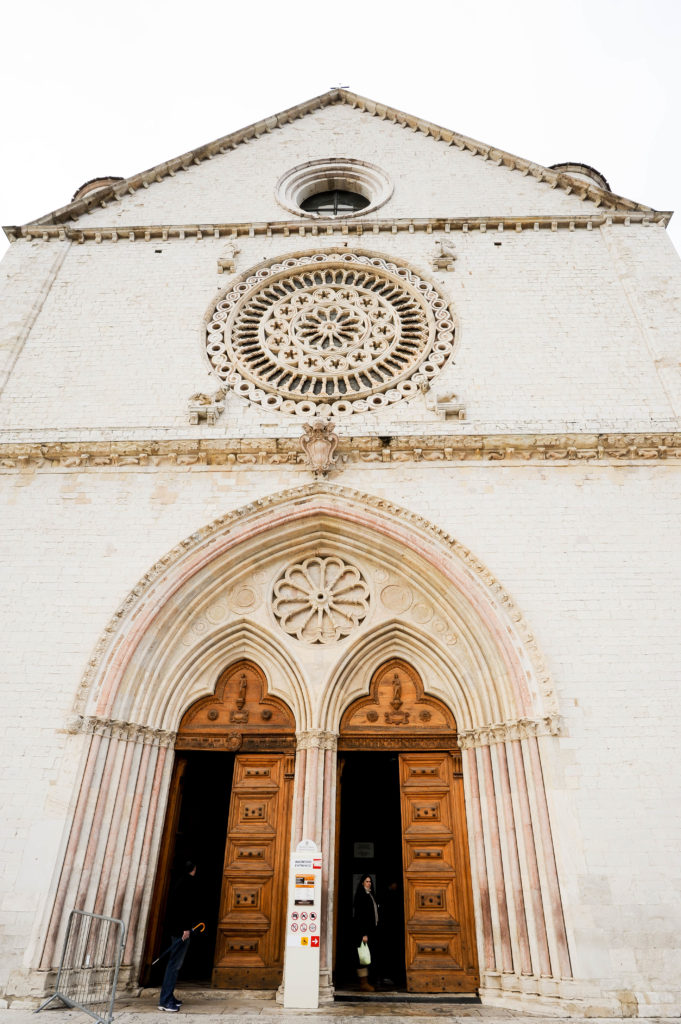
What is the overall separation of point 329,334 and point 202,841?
23.9ft

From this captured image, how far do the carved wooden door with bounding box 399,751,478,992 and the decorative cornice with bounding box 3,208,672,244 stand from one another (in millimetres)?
8118

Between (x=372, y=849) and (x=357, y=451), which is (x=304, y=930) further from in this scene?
(x=372, y=849)

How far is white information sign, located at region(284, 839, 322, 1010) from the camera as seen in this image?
559cm

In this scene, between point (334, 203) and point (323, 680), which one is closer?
point (323, 680)

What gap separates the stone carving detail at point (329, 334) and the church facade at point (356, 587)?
2.3 inches

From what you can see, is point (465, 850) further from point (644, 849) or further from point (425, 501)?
point (425, 501)

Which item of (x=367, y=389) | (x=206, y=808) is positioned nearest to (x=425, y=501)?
(x=367, y=389)

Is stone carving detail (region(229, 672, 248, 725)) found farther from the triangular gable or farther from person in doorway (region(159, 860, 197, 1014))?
the triangular gable

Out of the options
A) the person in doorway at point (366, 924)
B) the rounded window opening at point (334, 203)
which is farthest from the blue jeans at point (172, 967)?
the rounded window opening at point (334, 203)

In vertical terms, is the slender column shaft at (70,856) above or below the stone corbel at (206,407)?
below

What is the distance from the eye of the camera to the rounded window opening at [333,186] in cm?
1199

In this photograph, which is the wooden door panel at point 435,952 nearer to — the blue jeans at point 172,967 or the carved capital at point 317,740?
the carved capital at point 317,740

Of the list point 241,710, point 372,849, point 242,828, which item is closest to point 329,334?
point 241,710

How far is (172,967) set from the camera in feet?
18.7
